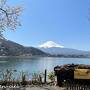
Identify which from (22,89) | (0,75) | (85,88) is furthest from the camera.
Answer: (0,75)

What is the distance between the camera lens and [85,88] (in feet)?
66.7

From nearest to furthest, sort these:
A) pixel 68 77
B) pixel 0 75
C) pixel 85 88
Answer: pixel 85 88 → pixel 68 77 → pixel 0 75

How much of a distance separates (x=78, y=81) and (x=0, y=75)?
28.2ft

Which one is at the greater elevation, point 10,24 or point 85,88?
point 10,24

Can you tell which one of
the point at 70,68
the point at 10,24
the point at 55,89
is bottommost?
the point at 55,89

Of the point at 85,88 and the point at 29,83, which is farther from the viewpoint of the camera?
the point at 29,83

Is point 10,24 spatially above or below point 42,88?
→ above

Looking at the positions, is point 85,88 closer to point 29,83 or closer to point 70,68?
point 70,68

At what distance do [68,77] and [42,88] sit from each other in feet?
7.29

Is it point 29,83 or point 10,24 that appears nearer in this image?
point 29,83

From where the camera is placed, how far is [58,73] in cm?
2544

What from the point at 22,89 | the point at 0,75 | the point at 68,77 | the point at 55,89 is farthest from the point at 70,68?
the point at 0,75

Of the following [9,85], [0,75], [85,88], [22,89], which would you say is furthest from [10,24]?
[85,88]

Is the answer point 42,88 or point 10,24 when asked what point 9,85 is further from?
point 10,24
